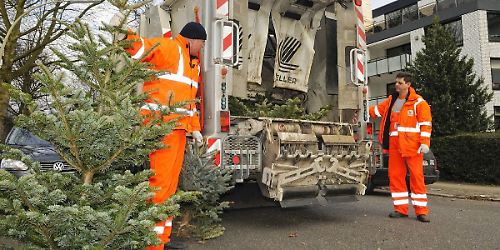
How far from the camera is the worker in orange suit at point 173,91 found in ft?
10.6

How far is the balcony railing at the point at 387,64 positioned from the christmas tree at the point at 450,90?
8.92 m

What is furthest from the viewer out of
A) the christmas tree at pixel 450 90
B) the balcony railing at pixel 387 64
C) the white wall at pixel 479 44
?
the balcony railing at pixel 387 64

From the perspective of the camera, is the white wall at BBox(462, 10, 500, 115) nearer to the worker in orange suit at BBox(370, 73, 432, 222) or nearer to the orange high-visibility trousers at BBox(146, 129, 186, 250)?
the worker in orange suit at BBox(370, 73, 432, 222)

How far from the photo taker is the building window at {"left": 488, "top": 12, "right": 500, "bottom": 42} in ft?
70.8

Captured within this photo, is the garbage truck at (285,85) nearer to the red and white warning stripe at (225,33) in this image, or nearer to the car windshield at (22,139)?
the red and white warning stripe at (225,33)

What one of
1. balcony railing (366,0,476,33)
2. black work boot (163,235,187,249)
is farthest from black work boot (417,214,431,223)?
balcony railing (366,0,476,33)

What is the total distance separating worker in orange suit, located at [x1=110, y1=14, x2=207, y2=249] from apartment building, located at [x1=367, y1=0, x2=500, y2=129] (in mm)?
15672

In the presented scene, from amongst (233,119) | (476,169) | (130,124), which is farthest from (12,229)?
(476,169)

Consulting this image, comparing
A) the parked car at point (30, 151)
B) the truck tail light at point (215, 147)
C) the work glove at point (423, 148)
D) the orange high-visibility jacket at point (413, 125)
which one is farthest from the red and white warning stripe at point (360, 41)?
the parked car at point (30, 151)

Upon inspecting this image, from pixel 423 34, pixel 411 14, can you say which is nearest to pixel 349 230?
pixel 423 34

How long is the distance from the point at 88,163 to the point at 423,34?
24.3 metres

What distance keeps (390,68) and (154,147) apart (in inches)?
998

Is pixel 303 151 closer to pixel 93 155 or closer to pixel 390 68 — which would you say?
pixel 93 155

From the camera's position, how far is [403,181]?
5656 millimetres
